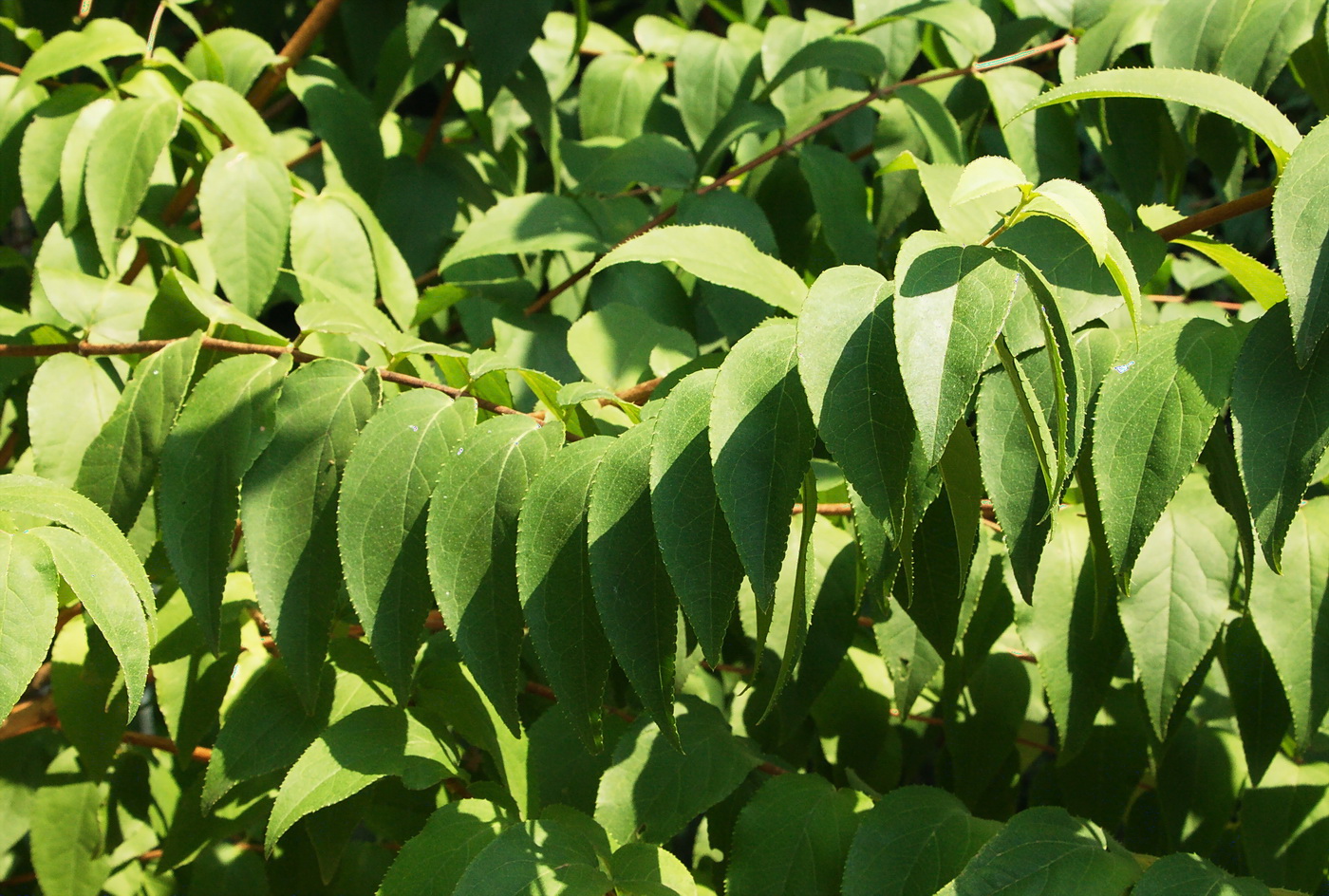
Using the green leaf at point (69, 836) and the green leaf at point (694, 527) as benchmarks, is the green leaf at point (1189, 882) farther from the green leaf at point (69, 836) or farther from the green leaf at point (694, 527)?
the green leaf at point (69, 836)

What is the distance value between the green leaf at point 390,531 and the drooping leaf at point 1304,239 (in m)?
0.47

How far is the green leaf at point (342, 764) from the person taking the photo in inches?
28.6

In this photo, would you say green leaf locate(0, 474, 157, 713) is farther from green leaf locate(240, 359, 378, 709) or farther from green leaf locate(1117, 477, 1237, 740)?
green leaf locate(1117, 477, 1237, 740)

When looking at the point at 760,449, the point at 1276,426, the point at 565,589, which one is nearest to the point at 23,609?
the point at 565,589

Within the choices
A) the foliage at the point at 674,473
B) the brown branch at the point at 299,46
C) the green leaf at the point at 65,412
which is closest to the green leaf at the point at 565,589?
the foliage at the point at 674,473

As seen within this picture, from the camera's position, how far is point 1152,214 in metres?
0.82

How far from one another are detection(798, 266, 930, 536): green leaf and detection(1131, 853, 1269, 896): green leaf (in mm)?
316

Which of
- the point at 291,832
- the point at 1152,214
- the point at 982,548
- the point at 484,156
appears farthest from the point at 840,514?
the point at 484,156

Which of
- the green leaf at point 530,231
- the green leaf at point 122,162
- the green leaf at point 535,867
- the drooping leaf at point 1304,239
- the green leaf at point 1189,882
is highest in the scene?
the drooping leaf at point 1304,239

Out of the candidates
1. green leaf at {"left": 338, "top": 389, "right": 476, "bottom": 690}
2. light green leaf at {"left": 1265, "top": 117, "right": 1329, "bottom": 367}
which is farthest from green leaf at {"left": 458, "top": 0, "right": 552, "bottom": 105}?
light green leaf at {"left": 1265, "top": 117, "right": 1329, "bottom": 367}

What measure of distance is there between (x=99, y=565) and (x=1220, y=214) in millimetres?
702

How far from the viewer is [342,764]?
755 millimetres

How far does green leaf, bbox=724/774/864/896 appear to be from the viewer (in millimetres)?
800

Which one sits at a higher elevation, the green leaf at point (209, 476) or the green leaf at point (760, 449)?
the green leaf at point (760, 449)
